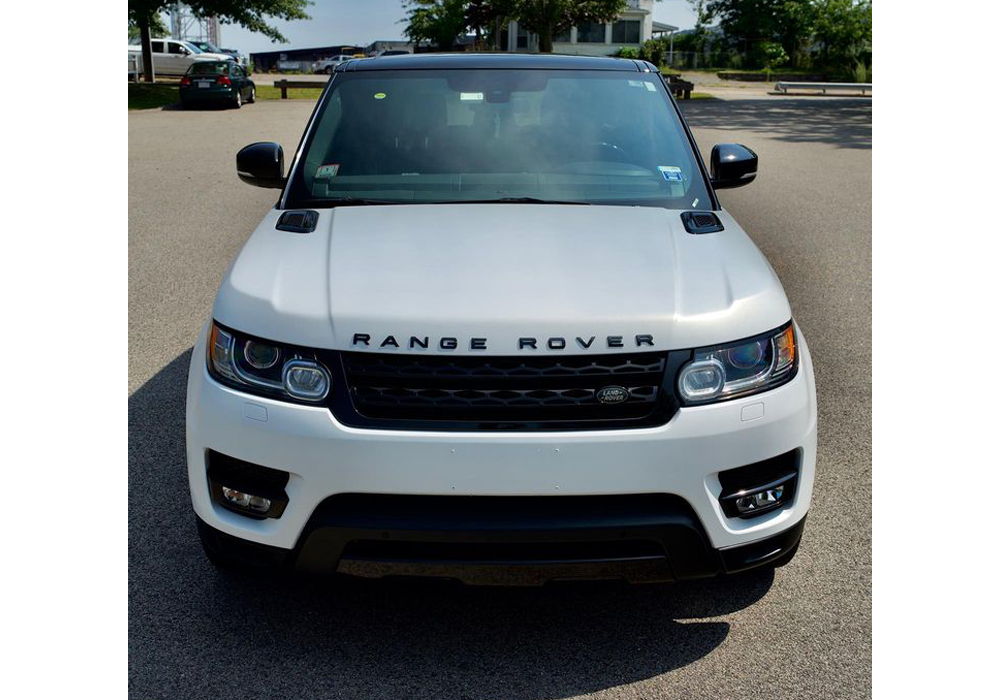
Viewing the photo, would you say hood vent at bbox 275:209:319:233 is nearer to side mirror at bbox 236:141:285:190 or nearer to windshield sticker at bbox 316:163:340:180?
windshield sticker at bbox 316:163:340:180

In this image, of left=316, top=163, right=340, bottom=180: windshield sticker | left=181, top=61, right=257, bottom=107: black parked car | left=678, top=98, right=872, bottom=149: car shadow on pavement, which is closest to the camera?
left=316, top=163, right=340, bottom=180: windshield sticker

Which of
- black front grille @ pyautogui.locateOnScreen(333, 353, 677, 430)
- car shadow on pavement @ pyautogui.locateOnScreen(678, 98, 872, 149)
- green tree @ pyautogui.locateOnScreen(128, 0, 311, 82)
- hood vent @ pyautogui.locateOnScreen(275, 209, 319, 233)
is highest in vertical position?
green tree @ pyautogui.locateOnScreen(128, 0, 311, 82)

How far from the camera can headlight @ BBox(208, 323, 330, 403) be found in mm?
2934

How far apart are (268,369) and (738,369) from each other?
1357mm

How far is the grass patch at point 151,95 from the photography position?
99.8 ft

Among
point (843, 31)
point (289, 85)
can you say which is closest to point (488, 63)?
point (289, 85)

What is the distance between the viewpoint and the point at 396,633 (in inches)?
128

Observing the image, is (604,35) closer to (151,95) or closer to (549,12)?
(549,12)

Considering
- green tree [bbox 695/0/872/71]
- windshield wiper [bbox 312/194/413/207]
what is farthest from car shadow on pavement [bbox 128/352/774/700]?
green tree [bbox 695/0/872/71]

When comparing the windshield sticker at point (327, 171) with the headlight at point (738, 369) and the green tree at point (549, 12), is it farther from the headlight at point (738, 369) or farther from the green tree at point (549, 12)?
the green tree at point (549, 12)

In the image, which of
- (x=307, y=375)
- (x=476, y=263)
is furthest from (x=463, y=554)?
(x=476, y=263)

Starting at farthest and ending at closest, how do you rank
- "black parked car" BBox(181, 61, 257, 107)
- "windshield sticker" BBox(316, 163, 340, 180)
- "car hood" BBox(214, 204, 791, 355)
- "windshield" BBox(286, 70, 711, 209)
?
"black parked car" BBox(181, 61, 257, 107)
"windshield sticker" BBox(316, 163, 340, 180)
"windshield" BBox(286, 70, 711, 209)
"car hood" BBox(214, 204, 791, 355)

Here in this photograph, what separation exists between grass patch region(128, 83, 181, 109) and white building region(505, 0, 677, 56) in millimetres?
37401

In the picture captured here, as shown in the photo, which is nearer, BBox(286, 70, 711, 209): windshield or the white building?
BBox(286, 70, 711, 209): windshield
